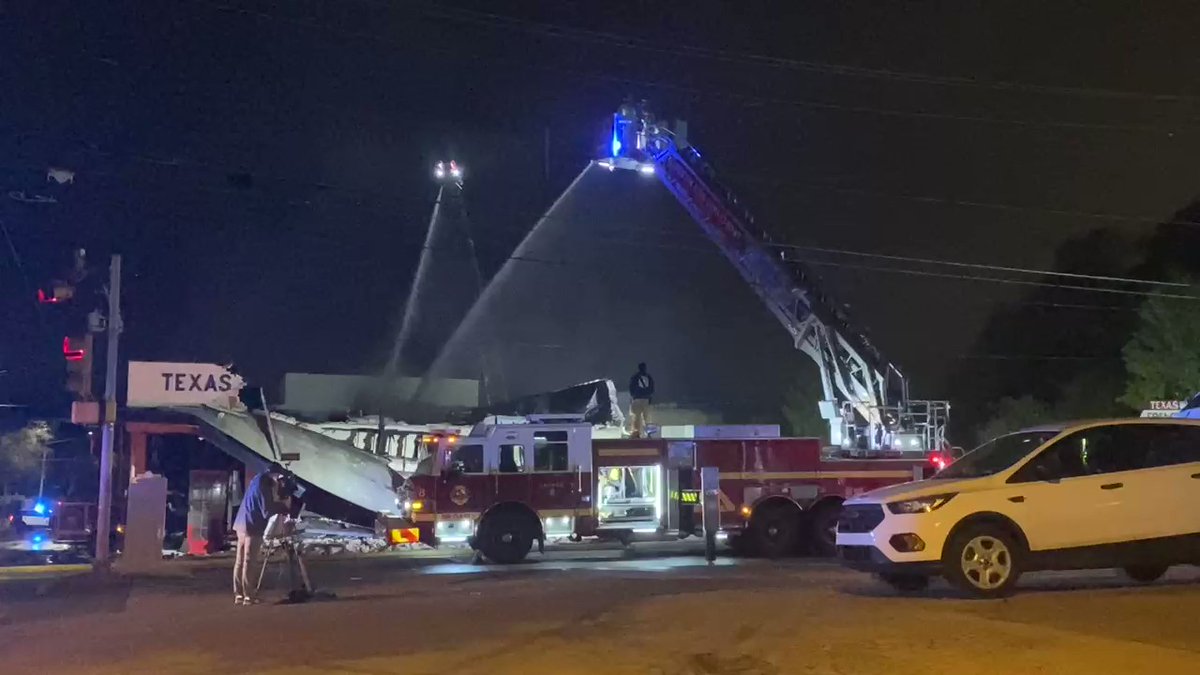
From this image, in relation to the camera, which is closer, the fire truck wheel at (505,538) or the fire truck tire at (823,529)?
the fire truck wheel at (505,538)

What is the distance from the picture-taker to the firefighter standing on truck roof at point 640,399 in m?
20.6

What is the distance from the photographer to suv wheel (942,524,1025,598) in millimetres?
10812

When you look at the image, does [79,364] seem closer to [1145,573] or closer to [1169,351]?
[1145,573]

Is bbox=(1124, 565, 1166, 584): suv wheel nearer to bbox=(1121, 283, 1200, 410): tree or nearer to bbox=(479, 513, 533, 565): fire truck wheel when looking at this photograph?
bbox=(479, 513, 533, 565): fire truck wheel

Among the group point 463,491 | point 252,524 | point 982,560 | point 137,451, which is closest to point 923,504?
point 982,560

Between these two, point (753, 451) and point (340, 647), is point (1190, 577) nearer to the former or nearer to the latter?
point (753, 451)

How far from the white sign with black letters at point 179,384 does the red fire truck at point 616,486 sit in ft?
17.5

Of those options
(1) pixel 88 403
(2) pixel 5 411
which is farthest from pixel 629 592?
(2) pixel 5 411

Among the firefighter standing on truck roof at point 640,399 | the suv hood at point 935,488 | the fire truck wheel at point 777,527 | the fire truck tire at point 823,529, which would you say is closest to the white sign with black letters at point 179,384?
the firefighter standing on truck roof at point 640,399

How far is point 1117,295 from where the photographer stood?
4709cm

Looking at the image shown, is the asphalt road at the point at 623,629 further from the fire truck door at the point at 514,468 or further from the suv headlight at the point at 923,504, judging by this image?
the fire truck door at the point at 514,468

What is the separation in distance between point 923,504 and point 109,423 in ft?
40.2

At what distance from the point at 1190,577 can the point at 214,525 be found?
15.8m

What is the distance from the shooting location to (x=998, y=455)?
460 inches
